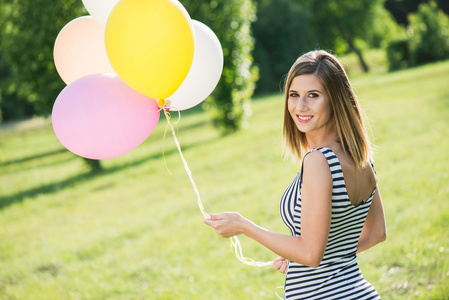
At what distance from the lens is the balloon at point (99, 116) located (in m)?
2.12

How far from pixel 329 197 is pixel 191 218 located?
4.38 m

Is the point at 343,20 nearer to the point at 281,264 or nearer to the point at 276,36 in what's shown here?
the point at 276,36

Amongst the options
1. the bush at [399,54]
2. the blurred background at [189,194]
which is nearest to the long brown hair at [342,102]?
the blurred background at [189,194]

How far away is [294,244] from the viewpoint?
1696mm

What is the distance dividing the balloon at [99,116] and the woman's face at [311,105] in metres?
0.84

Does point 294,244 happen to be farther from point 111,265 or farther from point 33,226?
point 33,226

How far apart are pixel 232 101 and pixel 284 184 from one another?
5.53 meters

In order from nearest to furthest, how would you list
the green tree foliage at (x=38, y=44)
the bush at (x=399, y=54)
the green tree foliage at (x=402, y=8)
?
the green tree foliage at (x=38, y=44), the bush at (x=399, y=54), the green tree foliage at (x=402, y=8)

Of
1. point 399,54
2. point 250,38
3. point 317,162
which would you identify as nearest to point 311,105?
point 317,162

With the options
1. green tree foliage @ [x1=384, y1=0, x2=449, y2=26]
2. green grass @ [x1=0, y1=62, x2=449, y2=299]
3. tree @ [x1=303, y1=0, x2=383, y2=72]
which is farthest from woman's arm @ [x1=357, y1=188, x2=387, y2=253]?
green tree foliage @ [x1=384, y1=0, x2=449, y2=26]

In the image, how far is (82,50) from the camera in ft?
8.39

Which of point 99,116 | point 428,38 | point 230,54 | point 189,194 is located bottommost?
point 428,38

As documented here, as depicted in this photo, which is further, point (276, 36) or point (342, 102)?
point (276, 36)

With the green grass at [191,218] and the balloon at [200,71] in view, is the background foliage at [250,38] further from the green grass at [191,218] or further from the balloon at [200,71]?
the green grass at [191,218]
